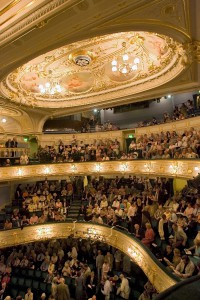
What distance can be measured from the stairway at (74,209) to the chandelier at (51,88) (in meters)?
7.02

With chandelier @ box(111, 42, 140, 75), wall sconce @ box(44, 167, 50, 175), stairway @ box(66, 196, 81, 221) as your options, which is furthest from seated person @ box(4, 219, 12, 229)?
chandelier @ box(111, 42, 140, 75)

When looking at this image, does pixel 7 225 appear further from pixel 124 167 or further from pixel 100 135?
pixel 100 135

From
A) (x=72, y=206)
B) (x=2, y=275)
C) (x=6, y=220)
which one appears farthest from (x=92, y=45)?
(x=2, y=275)

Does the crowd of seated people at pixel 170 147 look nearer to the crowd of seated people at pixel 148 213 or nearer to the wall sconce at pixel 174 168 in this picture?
the wall sconce at pixel 174 168

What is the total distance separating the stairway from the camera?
43.5 feet

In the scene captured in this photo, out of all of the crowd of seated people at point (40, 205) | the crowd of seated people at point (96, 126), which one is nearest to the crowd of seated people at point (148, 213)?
the crowd of seated people at point (40, 205)

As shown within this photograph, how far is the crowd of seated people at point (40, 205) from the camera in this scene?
12908mm

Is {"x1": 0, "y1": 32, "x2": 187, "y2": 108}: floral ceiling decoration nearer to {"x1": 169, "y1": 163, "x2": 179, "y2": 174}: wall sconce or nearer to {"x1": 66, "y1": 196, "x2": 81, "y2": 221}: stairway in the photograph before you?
{"x1": 169, "y1": 163, "x2": 179, "y2": 174}: wall sconce

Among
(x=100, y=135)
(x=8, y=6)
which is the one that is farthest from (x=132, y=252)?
(x=100, y=135)

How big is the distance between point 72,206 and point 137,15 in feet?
36.8

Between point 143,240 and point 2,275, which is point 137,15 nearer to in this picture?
point 143,240

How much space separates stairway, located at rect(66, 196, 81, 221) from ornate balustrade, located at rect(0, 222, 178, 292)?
0.59 metres

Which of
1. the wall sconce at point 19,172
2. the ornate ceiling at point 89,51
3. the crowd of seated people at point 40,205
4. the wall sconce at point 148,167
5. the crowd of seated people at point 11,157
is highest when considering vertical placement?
the ornate ceiling at point 89,51

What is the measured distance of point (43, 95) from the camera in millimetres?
14414
